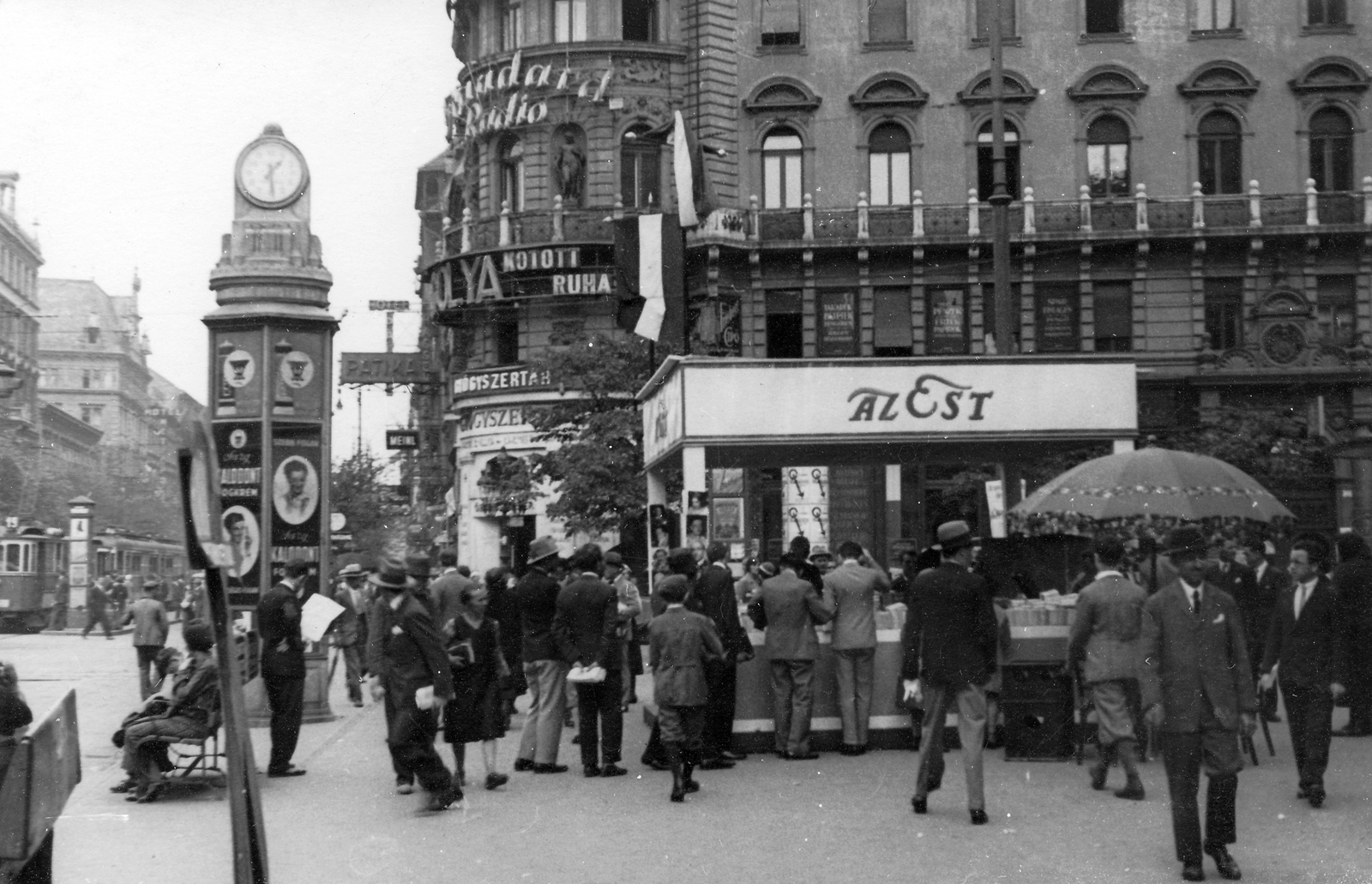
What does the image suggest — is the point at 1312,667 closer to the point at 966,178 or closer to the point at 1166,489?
the point at 1166,489

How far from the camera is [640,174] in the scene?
41.9m

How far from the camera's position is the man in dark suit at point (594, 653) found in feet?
44.1

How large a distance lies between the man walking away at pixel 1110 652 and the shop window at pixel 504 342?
31985 millimetres

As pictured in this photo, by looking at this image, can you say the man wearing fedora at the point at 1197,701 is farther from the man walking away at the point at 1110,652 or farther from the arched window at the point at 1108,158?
the arched window at the point at 1108,158

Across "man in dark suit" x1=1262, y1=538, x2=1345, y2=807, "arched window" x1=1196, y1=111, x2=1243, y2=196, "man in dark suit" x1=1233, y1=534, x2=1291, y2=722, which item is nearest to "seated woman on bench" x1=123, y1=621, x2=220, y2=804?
"man in dark suit" x1=1262, y1=538, x2=1345, y2=807

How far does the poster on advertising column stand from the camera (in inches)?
701

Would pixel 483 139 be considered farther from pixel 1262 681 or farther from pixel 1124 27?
pixel 1262 681

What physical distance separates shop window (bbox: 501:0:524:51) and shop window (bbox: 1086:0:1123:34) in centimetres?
1393

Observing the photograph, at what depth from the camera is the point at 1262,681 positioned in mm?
11367

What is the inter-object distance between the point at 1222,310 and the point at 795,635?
2938 cm

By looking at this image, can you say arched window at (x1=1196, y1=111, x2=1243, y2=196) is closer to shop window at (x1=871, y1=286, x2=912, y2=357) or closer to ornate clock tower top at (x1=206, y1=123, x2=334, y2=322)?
shop window at (x1=871, y1=286, x2=912, y2=357)

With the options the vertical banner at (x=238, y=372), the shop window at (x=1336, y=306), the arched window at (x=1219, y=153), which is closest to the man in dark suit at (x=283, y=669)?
the vertical banner at (x=238, y=372)

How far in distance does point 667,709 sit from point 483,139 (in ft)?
107

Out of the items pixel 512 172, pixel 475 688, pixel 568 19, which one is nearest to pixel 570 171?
pixel 512 172
